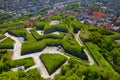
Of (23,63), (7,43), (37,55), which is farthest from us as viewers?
(7,43)

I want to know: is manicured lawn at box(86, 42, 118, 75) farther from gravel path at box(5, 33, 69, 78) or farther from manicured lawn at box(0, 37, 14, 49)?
manicured lawn at box(0, 37, 14, 49)

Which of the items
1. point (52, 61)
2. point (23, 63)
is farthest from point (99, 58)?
point (23, 63)

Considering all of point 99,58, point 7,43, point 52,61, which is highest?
point 52,61

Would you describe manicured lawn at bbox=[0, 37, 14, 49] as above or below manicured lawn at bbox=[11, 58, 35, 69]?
below

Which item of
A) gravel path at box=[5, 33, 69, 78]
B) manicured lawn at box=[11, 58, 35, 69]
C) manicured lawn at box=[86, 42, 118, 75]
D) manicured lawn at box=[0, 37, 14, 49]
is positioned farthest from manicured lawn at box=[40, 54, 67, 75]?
manicured lawn at box=[0, 37, 14, 49]

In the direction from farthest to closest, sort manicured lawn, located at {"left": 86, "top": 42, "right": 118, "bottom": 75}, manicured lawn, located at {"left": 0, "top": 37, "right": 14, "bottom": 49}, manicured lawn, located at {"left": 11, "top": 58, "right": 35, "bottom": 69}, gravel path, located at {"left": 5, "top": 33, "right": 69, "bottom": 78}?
manicured lawn, located at {"left": 0, "top": 37, "right": 14, "bottom": 49}, manicured lawn, located at {"left": 11, "top": 58, "right": 35, "bottom": 69}, gravel path, located at {"left": 5, "top": 33, "right": 69, "bottom": 78}, manicured lawn, located at {"left": 86, "top": 42, "right": 118, "bottom": 75}

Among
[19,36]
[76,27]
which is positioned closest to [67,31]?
[76,27]

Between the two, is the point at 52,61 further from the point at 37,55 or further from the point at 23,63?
the point at 37,55

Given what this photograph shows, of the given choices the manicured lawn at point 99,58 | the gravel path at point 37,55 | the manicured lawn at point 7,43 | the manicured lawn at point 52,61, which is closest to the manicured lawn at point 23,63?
the gravel path at point 37,55

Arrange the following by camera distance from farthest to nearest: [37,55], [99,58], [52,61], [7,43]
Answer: [7,43], [37,55], [99,58], [52,61]
